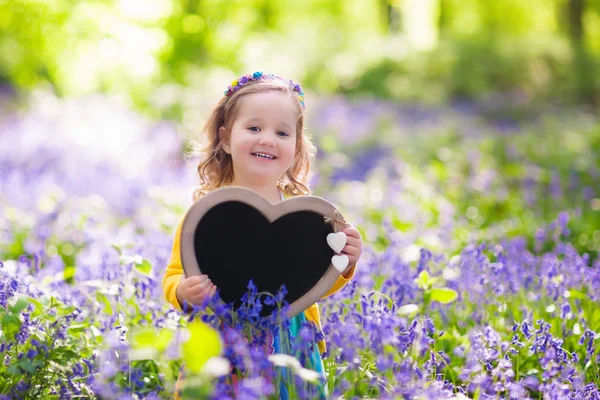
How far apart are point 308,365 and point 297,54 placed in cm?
1615

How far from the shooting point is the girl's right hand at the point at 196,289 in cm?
204

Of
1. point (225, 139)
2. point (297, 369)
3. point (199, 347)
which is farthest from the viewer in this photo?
point (225, 139)

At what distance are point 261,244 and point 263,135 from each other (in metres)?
0.38

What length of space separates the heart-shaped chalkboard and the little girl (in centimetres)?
7

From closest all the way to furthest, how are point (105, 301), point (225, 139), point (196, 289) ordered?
point (196, 289) < point (225, 139) < point (105, 301)

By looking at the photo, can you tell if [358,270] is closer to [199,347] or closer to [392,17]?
[199,347]

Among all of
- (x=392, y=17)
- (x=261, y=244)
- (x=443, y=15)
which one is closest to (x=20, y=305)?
(x=261, y=244)

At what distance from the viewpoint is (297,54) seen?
17672 millimetres

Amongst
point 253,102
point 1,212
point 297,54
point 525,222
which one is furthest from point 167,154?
point 297,54

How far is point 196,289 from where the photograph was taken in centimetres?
204

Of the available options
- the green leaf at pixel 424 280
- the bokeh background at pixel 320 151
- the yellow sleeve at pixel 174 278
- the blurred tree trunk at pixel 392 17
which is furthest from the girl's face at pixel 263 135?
the blurred tree trunk at pixel 392 17

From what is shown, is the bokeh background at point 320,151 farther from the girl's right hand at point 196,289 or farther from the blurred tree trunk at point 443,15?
the blurred tree trunk at point 443,15

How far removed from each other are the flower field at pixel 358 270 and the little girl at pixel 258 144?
0.43ft

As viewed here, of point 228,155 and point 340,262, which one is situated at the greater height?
point 228,155
